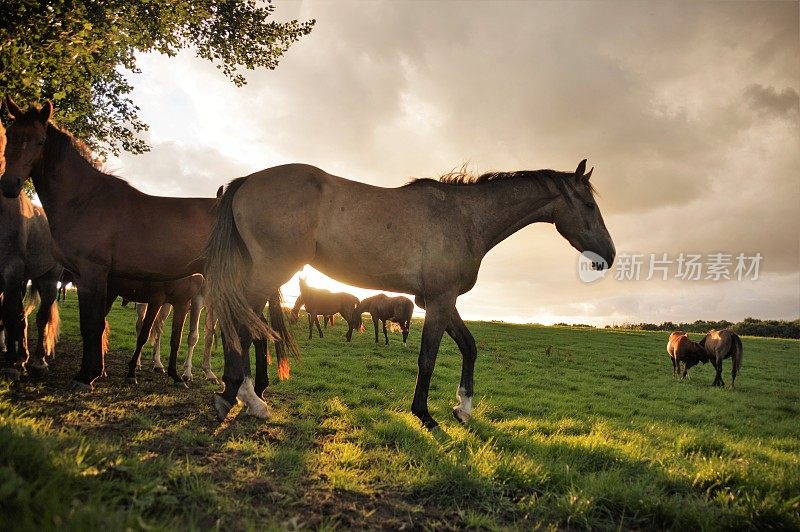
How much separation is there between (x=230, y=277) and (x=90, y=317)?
220 cm

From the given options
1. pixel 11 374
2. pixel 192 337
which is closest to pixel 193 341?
pixel 192 337

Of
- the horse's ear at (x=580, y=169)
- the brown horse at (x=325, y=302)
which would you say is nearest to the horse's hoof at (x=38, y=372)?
the horse's ear at (x=580, y=169)

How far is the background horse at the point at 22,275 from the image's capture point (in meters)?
7.10

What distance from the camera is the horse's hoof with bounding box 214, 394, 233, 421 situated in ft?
18.1

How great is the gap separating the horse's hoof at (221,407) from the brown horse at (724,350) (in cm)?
1976

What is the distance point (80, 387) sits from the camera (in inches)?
243

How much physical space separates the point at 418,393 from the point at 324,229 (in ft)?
8.10

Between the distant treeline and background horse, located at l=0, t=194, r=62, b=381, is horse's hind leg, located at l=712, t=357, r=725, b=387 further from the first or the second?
the distant treeline

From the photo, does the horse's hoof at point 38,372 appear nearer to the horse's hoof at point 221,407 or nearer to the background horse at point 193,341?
the background horse at point 193,341

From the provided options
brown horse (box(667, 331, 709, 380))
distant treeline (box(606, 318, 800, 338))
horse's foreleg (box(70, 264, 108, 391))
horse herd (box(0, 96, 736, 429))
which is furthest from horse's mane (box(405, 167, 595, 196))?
distant treeline (box(606, 318, 800, 338))

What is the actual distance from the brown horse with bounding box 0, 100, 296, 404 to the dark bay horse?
50 cm

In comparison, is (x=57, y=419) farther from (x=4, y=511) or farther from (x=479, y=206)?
(x=479, y=206)

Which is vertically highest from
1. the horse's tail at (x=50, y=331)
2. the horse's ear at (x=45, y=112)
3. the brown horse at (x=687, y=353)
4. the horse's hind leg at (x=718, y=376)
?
the horse's ear at (x=45, y=112)

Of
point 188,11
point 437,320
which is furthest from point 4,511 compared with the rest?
point 188,11
